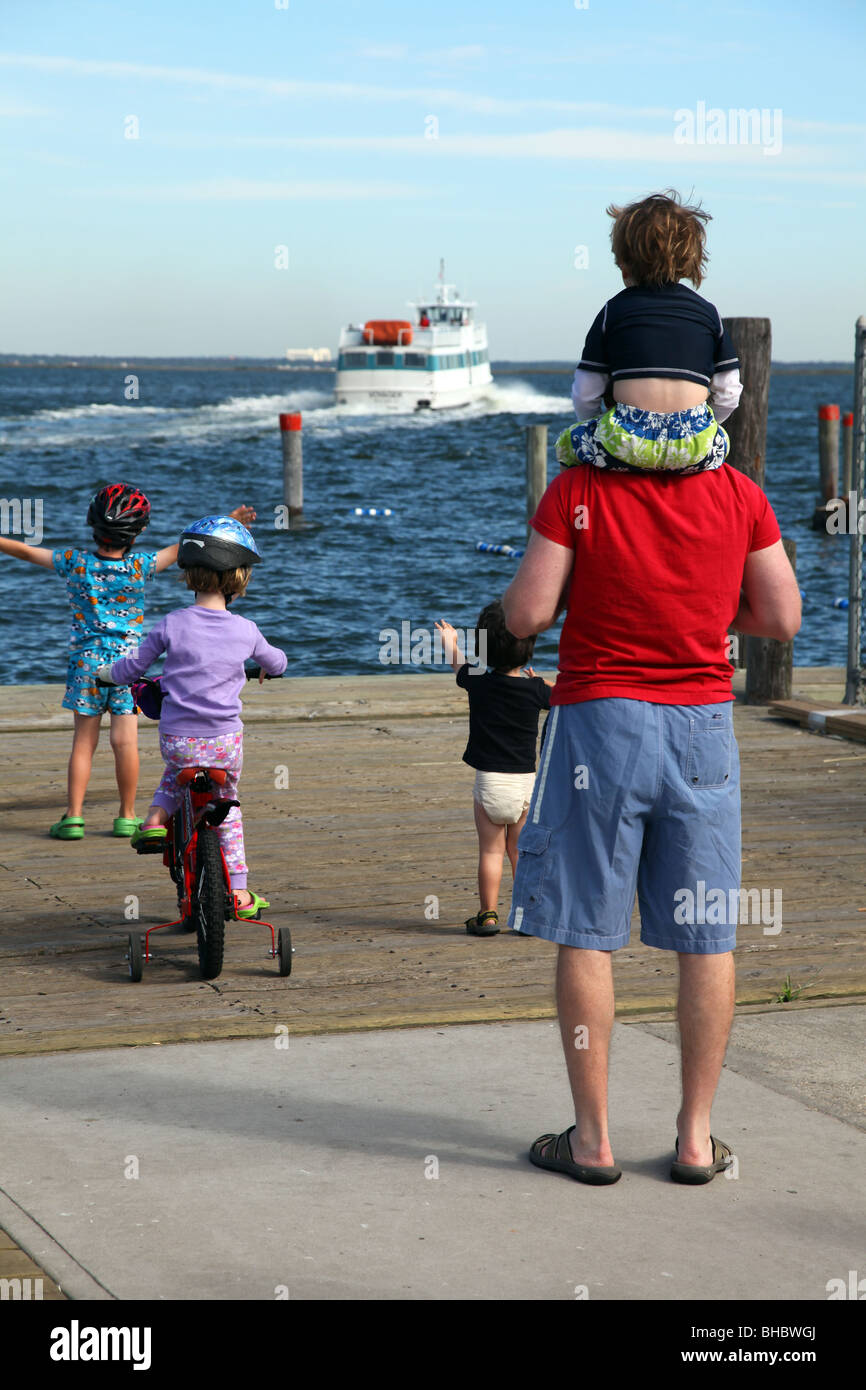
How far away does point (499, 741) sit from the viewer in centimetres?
570

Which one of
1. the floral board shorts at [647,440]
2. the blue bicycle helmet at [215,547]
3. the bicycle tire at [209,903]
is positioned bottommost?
the bicycle tire at [209,903]

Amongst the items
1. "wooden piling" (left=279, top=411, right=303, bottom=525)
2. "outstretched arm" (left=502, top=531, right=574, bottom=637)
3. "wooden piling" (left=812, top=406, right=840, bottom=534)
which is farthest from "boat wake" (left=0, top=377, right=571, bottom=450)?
"outstretched arm" (left=502, top=531, right=574, bottom=637)

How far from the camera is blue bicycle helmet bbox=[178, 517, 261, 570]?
17.0 ft

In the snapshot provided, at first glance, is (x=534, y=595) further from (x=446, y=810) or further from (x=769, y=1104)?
(x=446, y=810)

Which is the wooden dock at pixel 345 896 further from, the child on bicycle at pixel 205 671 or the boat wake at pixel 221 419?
the boat wake at pixel 221 419

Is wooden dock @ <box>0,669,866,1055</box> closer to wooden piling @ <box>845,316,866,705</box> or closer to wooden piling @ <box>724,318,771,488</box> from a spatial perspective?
wooden piling @ <box>845,316,866,705</box>

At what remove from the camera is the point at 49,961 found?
17.1ft

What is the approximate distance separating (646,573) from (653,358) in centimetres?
46

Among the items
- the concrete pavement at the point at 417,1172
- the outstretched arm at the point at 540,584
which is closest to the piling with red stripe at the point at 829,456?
the concrete pavement at the point at 417,1172

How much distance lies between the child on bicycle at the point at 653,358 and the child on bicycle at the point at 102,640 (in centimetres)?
360

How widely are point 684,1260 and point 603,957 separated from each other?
66 cm

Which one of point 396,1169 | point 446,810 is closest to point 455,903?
point 446,810

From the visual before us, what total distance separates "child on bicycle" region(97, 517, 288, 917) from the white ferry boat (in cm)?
6930

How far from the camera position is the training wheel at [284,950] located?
16.4 feet
